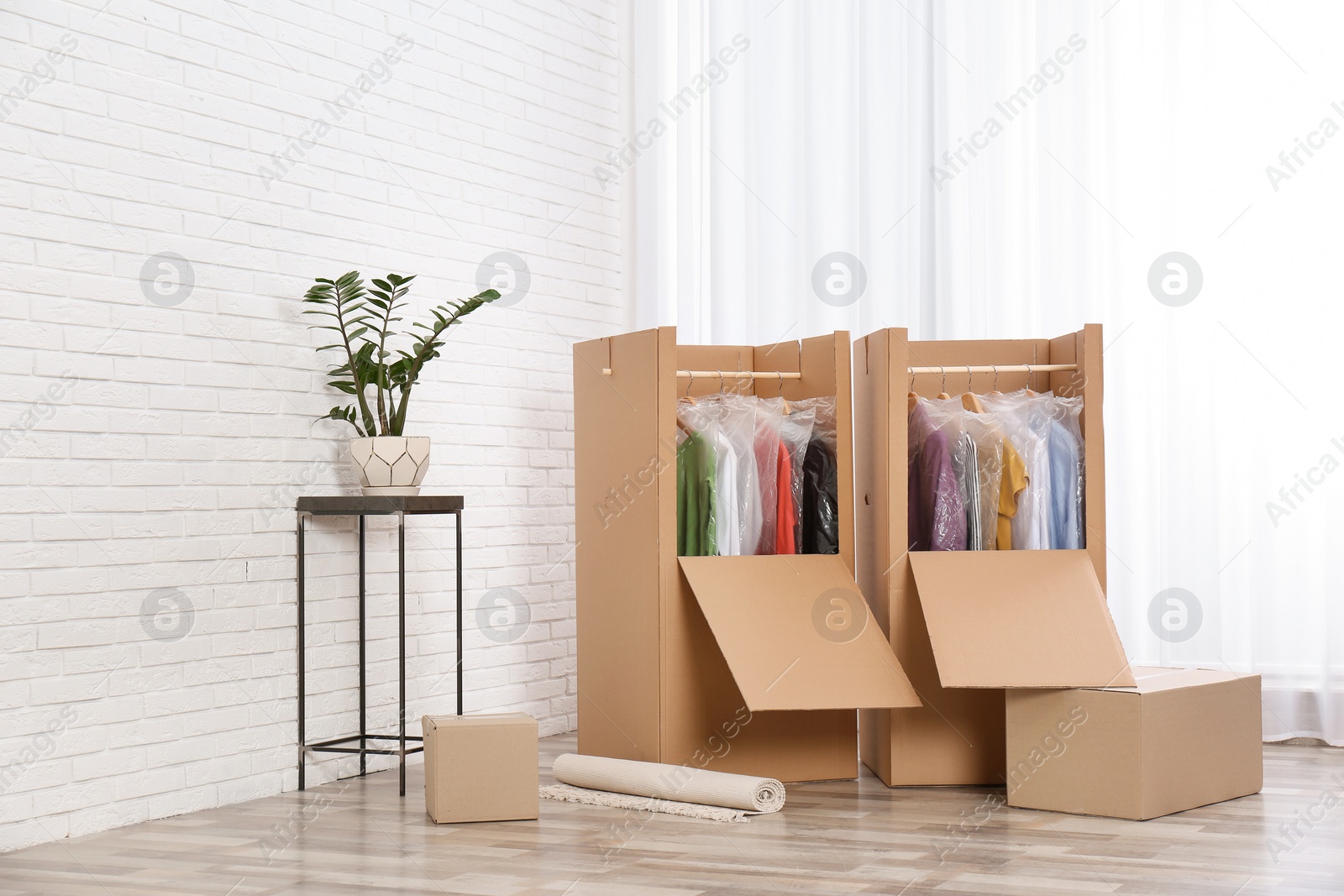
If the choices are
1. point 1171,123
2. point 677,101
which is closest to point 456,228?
point 677,101

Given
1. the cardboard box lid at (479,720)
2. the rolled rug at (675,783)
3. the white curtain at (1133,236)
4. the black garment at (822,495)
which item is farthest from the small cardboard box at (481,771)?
the white curtain at (1133,236)

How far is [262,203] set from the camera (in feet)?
11.3

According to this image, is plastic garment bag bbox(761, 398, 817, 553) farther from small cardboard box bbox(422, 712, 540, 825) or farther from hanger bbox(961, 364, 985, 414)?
small cardboard box bbox(422, 712, 540, 825)

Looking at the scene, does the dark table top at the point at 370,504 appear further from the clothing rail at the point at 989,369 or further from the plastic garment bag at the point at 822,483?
the clothing rail at the point at 989,369

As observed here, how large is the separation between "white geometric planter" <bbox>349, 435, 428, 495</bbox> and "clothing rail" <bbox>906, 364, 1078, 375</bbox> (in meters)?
1.37

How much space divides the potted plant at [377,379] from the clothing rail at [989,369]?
1225mm

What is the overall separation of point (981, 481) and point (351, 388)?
1733mm

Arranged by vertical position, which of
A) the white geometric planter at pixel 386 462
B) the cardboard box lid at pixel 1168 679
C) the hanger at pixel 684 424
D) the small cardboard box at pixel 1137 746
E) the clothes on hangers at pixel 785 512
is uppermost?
the hanger at pixel 684 424

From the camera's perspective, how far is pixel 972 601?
10.6ft

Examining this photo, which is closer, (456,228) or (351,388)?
(351,388)

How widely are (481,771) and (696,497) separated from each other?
3.13ft

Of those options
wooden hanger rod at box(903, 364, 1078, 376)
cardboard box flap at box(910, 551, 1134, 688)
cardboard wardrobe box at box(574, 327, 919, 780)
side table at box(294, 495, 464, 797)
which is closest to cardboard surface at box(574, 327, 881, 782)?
cardboard wardrobe box at box(574, 327, 919, 780)

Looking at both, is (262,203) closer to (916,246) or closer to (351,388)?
(351,388)

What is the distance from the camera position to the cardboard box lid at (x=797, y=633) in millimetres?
3178
